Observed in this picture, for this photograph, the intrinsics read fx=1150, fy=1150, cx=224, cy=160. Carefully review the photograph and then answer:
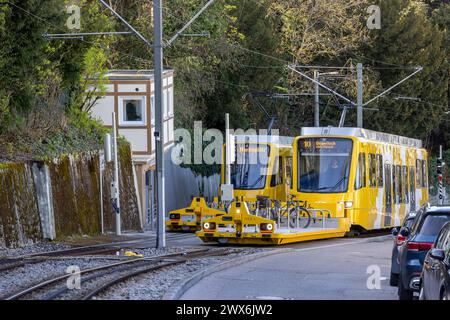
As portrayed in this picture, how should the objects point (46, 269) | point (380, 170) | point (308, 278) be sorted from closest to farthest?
1. point (308, 278)
2. point (46, 269)
3. point (380, 170)

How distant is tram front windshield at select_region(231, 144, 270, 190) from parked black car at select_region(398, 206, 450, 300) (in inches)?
866

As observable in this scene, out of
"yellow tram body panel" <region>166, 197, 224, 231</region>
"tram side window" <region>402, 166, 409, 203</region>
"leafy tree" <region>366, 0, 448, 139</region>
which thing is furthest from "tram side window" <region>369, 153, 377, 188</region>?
"leafy tree" <region>366, 0, 448, 139</region>

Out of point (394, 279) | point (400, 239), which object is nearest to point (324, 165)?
point (394, 279)

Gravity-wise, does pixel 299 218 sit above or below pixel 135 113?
below

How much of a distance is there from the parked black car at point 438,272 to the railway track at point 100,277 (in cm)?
533

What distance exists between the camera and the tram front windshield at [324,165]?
1373 inches

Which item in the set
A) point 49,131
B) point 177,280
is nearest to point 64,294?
point 177,280

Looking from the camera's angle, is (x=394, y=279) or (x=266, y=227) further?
(x=266, y=227)

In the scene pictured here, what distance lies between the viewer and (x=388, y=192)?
1534 inches

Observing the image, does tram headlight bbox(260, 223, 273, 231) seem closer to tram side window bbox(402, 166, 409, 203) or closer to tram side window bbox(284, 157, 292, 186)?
tram side window bbox(284, 157, 292, 186)

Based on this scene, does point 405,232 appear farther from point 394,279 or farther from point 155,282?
point 155,282

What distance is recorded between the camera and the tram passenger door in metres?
38.7

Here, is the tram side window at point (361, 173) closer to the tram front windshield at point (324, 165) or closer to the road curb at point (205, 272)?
the tram front windshield at point (324, 165)

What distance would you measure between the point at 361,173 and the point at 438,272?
21.7m
